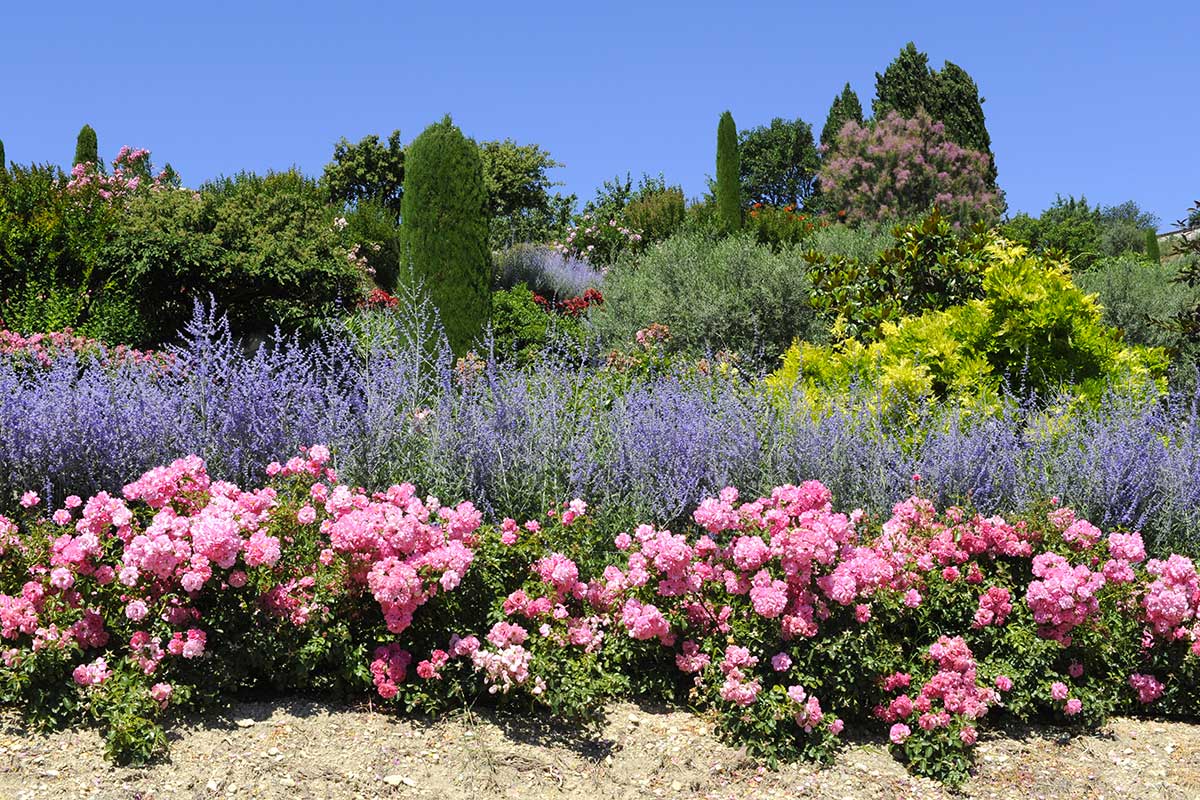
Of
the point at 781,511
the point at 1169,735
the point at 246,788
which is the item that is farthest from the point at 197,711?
the point at 1169,735

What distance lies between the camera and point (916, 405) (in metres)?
5.91

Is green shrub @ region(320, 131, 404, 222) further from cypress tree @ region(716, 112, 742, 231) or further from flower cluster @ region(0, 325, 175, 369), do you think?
flower cluster @ region(0, 325, 175, 369)

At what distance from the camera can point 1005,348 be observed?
21.5 ft

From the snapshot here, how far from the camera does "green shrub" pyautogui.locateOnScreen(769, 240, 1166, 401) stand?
20.8ft

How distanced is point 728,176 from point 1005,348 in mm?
15685

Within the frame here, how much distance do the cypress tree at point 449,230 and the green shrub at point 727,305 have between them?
4.85ft

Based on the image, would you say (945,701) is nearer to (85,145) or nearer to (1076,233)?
(85,145)

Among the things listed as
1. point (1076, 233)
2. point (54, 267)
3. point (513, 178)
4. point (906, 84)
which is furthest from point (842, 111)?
point (54, 267)

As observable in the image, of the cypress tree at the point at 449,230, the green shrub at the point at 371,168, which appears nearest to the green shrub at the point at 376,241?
the green shrub at the point at 371,168

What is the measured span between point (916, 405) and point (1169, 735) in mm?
A: 2570

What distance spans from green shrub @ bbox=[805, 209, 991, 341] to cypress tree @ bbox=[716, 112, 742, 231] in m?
11.8

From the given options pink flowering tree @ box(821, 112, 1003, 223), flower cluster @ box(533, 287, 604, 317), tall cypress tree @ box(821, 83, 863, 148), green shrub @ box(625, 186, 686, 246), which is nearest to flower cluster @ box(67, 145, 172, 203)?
flower cluster @ box(533, 287, 604, 317)

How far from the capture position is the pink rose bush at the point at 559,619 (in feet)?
10.6

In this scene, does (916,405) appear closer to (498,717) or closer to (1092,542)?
(1092,542)
